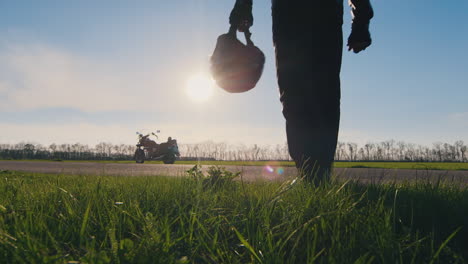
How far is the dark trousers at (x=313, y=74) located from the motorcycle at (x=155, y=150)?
615 inches

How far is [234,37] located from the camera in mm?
2406

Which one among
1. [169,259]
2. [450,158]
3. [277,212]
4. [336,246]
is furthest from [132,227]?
[450,158]

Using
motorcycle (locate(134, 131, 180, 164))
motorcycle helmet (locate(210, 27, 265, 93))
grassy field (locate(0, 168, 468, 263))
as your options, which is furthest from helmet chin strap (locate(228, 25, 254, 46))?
motorcycle (locate(134, 131, 180, 164))

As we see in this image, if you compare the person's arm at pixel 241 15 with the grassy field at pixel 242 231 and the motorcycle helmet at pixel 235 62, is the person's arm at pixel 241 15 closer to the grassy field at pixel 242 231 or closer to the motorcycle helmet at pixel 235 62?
the motorcycle helmet at pixel 235 62

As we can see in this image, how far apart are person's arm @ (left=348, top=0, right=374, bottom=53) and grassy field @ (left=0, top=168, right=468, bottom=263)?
1173mm

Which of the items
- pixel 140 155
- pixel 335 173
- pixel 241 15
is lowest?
pixel 335 173

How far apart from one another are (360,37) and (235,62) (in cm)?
101

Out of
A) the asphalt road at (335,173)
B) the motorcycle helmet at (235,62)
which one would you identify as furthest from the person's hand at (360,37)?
the asphalt road at (335,173)

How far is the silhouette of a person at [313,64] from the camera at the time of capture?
2.29m

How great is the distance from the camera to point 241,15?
7.87 ft

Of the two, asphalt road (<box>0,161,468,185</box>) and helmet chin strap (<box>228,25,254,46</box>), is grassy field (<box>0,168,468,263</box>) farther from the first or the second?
helmet chin strap (<box>228,25,254,46</box>)

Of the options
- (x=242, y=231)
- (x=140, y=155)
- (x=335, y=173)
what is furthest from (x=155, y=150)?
(x=242, y=231)

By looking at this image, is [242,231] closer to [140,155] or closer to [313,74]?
[313,74]

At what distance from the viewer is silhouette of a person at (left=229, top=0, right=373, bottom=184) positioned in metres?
2.29
